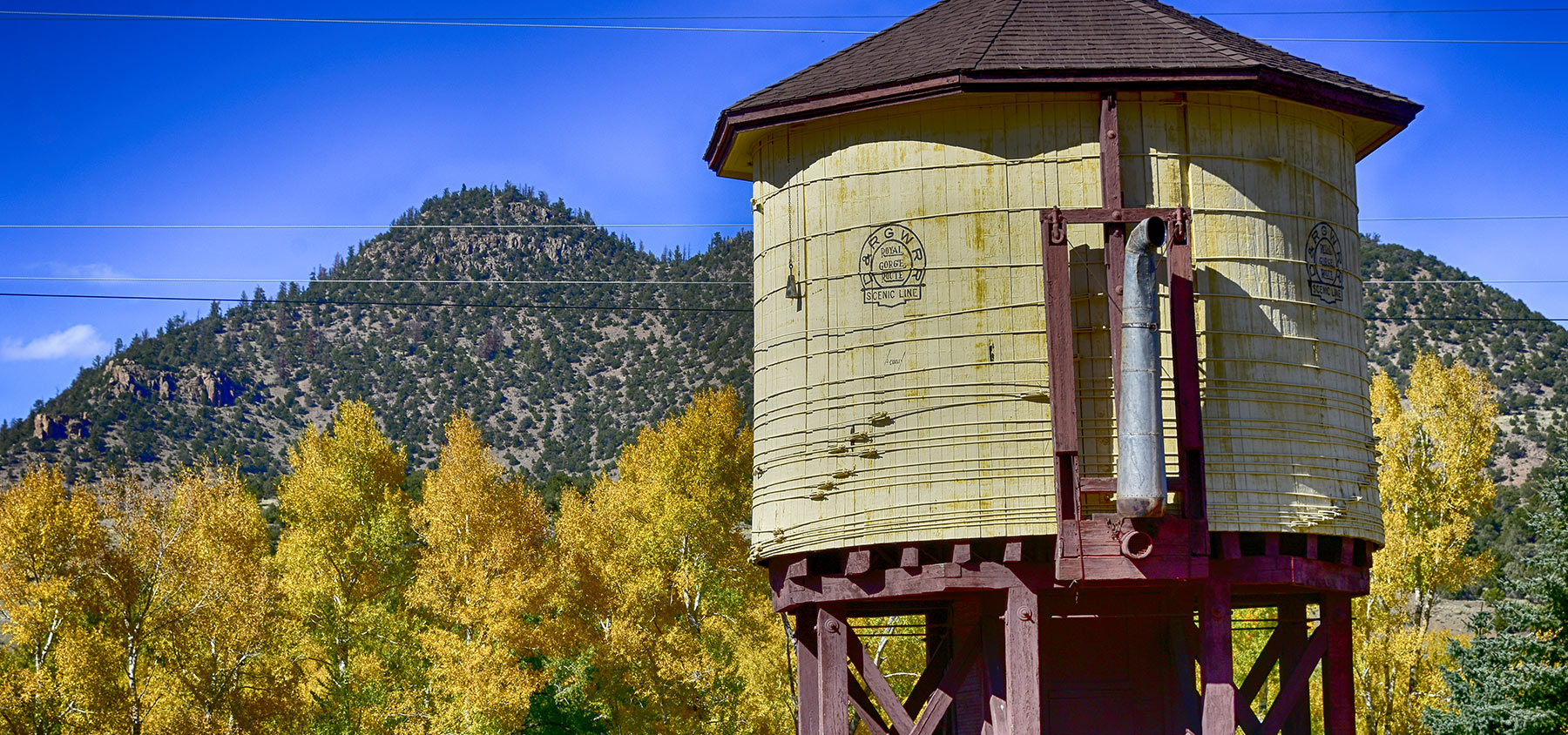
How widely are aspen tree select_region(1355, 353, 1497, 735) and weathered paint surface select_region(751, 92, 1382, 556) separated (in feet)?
57.8

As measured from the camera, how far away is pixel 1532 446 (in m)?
92.9

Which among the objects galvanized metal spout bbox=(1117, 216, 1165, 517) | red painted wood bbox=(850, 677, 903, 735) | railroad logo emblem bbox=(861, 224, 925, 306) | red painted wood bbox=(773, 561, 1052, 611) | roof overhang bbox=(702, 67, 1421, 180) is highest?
roof overhang bbox=(702, 67, 1421, 180)

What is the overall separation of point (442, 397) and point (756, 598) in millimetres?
96231

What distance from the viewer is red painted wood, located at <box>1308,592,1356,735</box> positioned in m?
16.6

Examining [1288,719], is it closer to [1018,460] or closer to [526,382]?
[1018,460]

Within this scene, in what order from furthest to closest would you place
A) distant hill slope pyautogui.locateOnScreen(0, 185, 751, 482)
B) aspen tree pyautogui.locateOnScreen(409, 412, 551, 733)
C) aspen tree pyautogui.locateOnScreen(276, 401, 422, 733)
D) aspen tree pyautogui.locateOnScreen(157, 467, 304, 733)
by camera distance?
1. distant hill slope pyautogui.locateOnScreen(0, 185, 751, 482)
2. aspen tree pyautogui.locateOnScreen(276, 401, 422, 733)
3. aspen tree pyautogui.locateOnScreen(157, 467, 304, 733)
4. aspen tree pyautogui.locateOnScreen(409, 412, 551, 733)

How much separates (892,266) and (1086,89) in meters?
2.65

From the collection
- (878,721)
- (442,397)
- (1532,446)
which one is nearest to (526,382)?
(442,397)

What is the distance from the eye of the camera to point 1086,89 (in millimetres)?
15797

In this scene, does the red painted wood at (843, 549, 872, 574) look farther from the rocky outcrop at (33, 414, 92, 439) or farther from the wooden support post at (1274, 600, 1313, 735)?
the rocky outcrop at (33, 414, 92, 439)

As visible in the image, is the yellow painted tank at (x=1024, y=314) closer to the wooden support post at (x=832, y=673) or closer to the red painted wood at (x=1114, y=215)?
the red painted wood at (x=1114, y=215)

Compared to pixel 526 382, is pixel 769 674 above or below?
below

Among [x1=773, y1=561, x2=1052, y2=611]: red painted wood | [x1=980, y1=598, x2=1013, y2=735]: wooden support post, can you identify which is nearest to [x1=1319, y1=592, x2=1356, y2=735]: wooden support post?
[x1=980, y1=598, x2=1013, y2=735]: wooden support post

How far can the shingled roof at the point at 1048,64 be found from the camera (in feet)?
51.7
